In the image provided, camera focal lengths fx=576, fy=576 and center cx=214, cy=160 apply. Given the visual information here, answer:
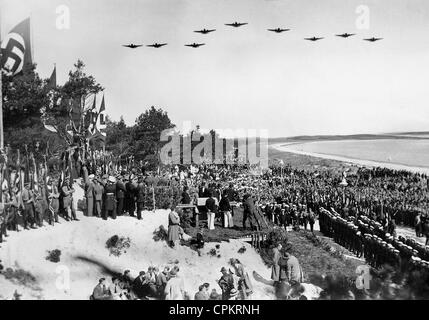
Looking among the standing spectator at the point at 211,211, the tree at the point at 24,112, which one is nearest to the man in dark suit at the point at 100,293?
the standing spectator at the point at 211,211

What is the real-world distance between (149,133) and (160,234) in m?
21.9

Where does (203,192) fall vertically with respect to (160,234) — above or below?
above

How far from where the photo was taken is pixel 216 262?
1658 cm

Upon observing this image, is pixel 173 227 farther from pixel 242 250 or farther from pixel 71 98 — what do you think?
pixel 71 98

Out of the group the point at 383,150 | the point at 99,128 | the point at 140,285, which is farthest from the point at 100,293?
the point at 383,150

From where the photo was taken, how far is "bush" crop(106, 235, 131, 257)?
15.5m

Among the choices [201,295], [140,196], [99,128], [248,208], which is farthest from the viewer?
[99,128]

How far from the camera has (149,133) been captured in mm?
38062

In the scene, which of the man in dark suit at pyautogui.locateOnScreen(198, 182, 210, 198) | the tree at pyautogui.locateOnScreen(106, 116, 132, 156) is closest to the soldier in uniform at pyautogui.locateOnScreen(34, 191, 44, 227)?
the man in dark suit at pyautogui.locateOnScreen(198, 182, 210, 198)

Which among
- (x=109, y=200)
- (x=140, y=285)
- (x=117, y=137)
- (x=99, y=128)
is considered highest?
(x=99, y=128)

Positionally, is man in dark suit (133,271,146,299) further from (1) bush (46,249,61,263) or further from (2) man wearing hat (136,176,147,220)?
(2) man wearing hat (136,176,147,220)

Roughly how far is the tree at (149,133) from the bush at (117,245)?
65.7 feet

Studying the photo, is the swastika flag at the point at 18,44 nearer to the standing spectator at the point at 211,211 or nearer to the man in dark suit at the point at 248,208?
the standing spectator at the point at 211,211
